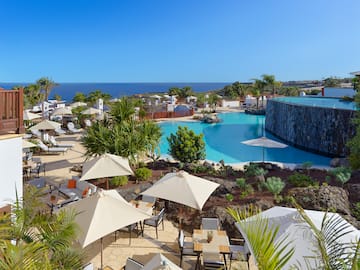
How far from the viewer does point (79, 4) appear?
3362 cm

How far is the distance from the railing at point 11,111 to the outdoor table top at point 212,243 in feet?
13.5

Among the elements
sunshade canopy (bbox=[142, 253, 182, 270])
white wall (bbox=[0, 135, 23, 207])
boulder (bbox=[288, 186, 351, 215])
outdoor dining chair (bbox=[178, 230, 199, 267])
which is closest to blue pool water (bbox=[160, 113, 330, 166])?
boulder (bbox=[288, 186, 351, 215])

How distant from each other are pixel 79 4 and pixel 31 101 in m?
12.6

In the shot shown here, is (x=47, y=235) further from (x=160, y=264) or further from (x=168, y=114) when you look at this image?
(x=168, y=114)

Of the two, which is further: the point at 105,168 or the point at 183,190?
the point at 105,168

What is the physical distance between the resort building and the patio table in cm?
356

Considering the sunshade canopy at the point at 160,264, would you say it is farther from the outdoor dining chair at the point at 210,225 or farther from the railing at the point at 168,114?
the railing at the point at 168,114

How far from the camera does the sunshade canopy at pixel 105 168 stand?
835 cm

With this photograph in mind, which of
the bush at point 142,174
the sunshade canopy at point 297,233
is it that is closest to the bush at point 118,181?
the bush at point 142,174

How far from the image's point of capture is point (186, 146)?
43.3 feet

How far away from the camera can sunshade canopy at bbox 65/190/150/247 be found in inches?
194

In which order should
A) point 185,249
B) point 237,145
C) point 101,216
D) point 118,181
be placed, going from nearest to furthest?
point 101,216 → point 185,249 → point 118,181 → point 237,145

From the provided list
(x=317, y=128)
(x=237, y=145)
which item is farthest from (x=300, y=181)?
(x=317, y=128)

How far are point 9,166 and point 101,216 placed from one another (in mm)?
1950
